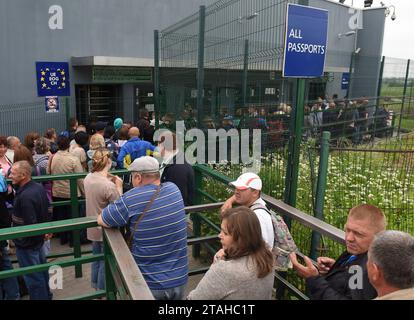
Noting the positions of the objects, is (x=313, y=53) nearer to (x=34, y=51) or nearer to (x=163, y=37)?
(x=163, y=37)

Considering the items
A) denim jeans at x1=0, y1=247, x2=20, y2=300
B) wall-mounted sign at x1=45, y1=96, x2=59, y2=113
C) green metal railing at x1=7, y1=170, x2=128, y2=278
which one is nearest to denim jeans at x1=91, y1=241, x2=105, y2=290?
green metal railing at x1=7, y1=170, x2=128, y2=278

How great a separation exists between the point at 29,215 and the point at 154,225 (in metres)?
1.56

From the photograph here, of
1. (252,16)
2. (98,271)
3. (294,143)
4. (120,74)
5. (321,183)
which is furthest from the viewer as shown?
(120,74)

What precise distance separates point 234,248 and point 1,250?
113 inches

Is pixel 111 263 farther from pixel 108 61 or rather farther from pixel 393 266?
pixel 108 61

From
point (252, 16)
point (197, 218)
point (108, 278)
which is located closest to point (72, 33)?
point (252, 16)

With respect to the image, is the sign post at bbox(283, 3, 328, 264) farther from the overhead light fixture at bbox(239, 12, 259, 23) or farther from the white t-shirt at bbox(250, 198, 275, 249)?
the overhead light fixture at bbox(239, 12, 259, 23)

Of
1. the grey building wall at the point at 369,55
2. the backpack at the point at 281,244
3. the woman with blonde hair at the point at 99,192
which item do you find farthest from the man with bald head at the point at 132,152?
the grey building wall at the point at 369,55

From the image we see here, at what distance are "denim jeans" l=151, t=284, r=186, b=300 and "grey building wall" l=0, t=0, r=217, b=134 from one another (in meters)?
9.93

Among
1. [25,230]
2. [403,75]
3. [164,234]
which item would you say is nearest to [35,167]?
[25,230]

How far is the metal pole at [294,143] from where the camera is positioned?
3.41m

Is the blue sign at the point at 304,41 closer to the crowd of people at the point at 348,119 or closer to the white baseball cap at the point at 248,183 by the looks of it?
the white baseball cap at the point at 248,183

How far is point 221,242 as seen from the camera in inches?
92.7

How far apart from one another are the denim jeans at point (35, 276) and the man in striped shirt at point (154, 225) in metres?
1.41
